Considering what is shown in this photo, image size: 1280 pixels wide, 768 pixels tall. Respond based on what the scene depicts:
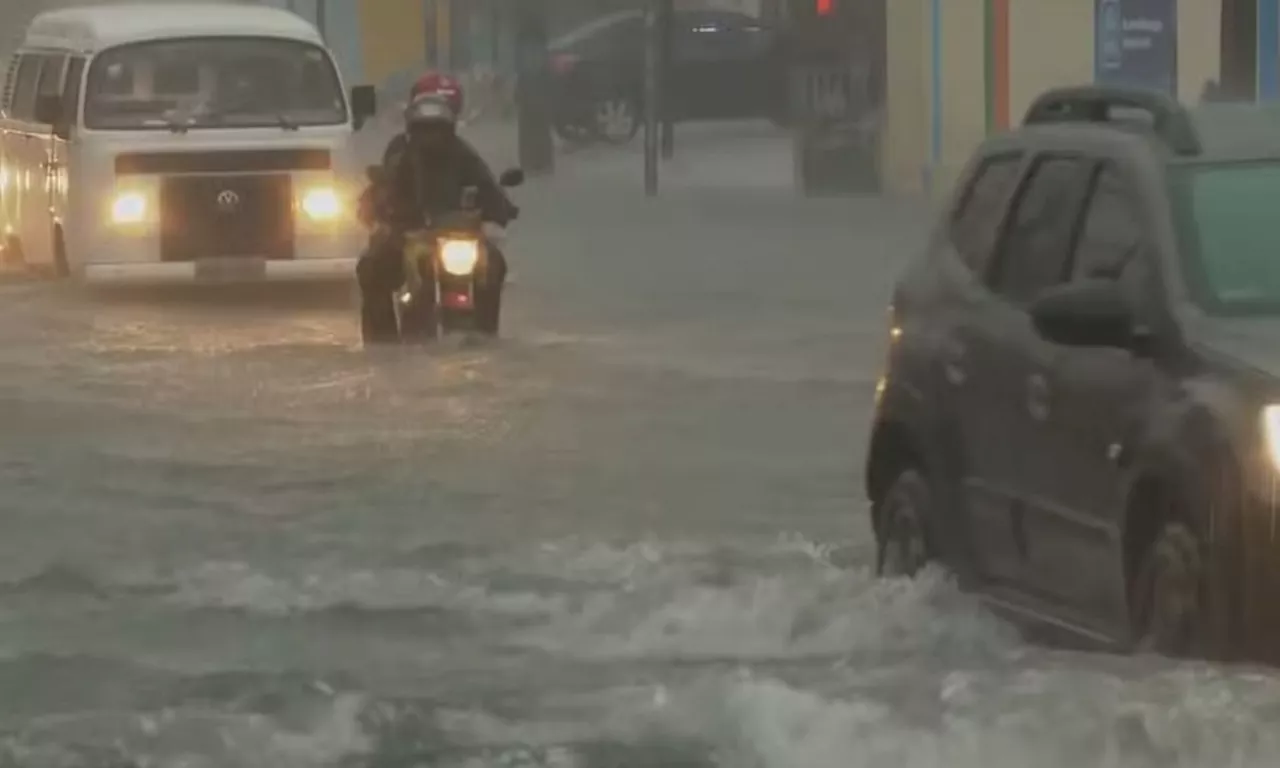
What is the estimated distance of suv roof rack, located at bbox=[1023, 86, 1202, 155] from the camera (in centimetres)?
861

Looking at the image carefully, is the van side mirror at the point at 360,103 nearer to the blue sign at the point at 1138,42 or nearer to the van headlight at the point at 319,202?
the van headlight at the point at 319,202

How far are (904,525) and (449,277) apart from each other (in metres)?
8.71

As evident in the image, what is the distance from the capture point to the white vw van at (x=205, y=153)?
2162cm

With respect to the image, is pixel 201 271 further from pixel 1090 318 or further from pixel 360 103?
pixel 1090 318

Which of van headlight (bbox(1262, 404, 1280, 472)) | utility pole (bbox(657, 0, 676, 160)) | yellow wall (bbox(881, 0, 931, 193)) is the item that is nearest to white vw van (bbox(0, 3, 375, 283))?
yellow wall (bbox(881, 0, 931, 193))

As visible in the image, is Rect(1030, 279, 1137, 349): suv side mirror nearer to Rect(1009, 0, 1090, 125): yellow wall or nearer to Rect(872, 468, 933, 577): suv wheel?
Rect(872, 468, 933, 577): suv wheel

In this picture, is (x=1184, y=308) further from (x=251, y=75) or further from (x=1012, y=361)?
(x=251, y=75)

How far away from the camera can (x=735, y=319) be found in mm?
20594

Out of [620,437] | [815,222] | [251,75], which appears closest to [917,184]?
[815,222]

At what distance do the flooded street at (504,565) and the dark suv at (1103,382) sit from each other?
7.9 inches

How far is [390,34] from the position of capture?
53969 mm

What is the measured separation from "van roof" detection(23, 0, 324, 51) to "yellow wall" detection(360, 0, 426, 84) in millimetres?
30272

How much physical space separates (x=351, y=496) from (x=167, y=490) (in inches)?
32.1

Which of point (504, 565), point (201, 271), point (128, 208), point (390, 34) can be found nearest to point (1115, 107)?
point (504, 565)
